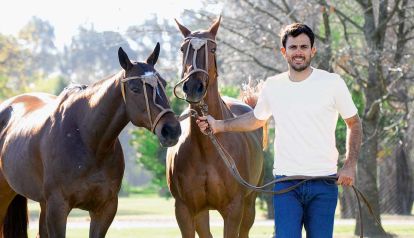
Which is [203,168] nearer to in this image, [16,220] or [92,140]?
[92,140]

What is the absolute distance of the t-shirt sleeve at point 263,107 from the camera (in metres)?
7.16

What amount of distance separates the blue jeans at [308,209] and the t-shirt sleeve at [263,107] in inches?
23.1

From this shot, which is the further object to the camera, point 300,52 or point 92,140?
point 92,140

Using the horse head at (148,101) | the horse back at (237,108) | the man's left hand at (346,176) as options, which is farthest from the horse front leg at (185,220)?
the man's left hand at (346,176)

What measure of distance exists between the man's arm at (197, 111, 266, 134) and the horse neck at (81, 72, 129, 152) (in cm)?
131

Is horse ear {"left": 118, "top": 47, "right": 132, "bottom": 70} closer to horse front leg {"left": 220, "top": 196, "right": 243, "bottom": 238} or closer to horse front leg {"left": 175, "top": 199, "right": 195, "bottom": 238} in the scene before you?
horse front leg {"left": 175, "top": 199, "right": 195, "bottom": 238}

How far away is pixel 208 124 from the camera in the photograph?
26.3 ft

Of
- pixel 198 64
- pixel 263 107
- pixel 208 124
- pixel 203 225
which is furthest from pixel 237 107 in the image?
pixel 263 107

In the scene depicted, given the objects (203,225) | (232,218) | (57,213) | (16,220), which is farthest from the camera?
(16,220)

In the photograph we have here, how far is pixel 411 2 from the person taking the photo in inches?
719

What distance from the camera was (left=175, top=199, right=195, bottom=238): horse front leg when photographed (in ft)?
30.7

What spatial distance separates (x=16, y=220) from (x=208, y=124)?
163 inches

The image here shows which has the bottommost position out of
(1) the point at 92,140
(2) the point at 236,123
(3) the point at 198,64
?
(1) the point at 92,140

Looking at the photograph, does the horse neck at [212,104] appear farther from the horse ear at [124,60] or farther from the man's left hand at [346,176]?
the man's left hand at [346,176]
